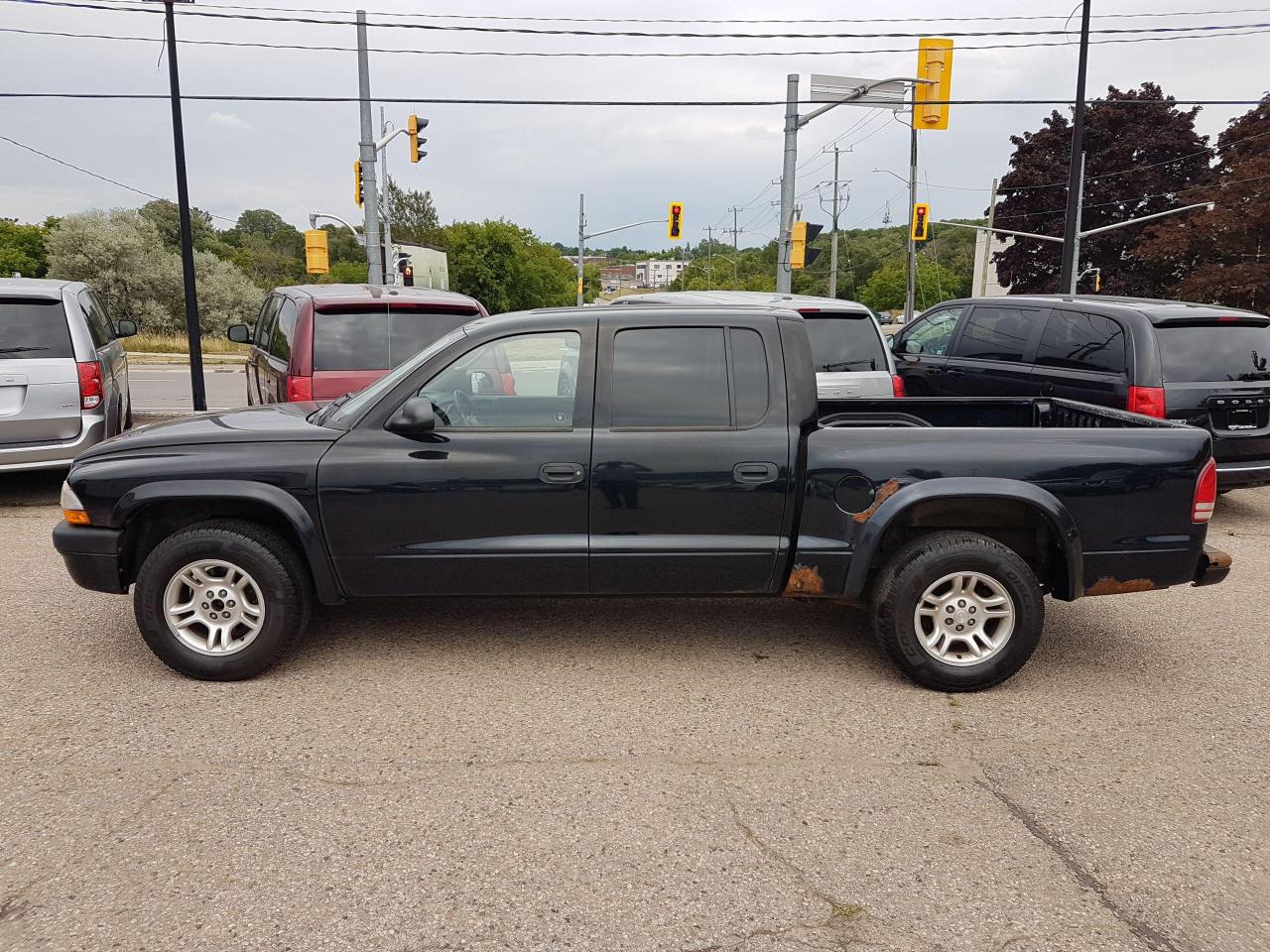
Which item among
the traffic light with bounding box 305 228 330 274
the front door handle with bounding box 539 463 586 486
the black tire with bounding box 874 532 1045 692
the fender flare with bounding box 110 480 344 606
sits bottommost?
the black tire with bounding box 874 532 1045 692

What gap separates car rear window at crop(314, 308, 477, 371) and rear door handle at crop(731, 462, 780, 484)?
12.2 ft

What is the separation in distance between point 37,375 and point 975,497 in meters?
7.22

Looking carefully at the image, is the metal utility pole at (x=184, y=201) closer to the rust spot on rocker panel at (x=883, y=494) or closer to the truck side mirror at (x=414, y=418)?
the truck side mirror at (x=414, y=418)

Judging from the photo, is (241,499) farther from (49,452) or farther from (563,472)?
(49,452)

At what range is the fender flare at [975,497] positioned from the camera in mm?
4203

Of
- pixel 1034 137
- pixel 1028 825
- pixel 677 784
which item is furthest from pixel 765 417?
pixel 1034 137

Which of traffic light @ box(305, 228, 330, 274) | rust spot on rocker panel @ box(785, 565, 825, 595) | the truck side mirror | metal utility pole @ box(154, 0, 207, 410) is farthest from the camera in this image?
traffic light @ box(305, 228, 330, 274)

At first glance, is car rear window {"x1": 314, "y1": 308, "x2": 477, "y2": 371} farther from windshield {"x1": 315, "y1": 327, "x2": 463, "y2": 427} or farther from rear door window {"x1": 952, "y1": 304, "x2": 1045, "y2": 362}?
rear door window {"x1": 952, "y1": 304, "x2": 1045, "y2": 362}

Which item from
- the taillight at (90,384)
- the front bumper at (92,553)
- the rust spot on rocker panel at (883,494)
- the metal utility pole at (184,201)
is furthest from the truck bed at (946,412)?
the metal utility pole at (184,201)

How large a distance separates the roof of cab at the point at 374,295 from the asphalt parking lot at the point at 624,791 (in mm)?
3008

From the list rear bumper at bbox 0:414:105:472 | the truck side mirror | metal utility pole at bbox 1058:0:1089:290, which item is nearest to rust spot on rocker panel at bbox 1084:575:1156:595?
the truck side mirror

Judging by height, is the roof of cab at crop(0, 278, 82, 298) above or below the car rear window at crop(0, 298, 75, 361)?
above

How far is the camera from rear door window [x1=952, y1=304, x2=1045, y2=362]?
862cm

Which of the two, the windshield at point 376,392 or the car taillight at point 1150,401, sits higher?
the windshield at point 376,392
